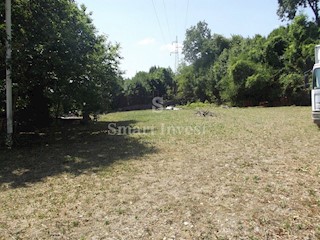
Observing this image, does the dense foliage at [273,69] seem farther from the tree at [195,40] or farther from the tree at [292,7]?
the tree at [195,40]

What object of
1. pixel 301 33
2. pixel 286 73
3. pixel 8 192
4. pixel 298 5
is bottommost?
pixel 8 192

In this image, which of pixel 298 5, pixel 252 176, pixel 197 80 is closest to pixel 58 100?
pixel 252 176

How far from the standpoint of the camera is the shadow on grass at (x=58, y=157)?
624 cm

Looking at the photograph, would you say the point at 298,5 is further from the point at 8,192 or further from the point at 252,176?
the point at 8,192

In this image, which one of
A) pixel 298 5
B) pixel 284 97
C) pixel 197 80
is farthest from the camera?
pixel 197 80

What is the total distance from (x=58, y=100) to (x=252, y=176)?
697 cm

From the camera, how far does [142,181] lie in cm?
546

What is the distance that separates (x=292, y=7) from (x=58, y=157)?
3724cm

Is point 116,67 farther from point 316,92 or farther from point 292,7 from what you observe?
point 292,7

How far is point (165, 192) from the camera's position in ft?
15.7

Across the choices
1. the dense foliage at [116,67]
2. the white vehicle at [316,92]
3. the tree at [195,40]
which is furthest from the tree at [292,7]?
the white vehicle at [316,92]

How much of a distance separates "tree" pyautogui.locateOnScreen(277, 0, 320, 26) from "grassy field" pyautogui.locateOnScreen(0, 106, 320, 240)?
33.1 metres

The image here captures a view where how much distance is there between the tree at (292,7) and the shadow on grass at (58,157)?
34065mm

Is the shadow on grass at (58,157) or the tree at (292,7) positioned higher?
the tree at (292,7)
